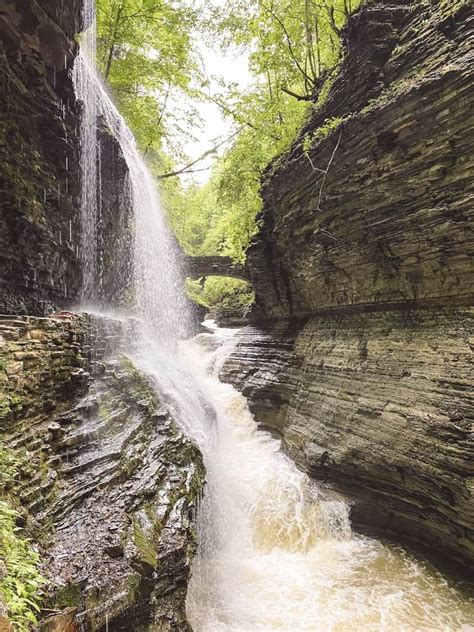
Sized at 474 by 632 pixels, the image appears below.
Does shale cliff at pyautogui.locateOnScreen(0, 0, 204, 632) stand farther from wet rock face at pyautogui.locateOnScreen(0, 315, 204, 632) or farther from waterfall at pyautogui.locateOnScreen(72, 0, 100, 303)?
waterfall at pyautogui.locateOnScreen(72, 0, 100, 303)

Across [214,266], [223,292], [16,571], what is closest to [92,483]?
[16,571]

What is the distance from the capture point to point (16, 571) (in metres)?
2.82

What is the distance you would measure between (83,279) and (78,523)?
7055 millimetres

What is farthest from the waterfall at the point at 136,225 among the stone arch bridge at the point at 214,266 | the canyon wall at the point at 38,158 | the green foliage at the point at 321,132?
the green foliage at the point at 321,132

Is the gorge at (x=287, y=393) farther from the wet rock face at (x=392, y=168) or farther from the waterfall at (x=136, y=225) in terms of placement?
the waterfall at (x=136, y=225)

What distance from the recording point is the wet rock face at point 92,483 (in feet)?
11.5

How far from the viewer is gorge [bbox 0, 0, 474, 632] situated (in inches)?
164

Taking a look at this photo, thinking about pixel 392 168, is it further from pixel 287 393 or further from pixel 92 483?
pixel 92 483

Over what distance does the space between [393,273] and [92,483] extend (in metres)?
6.89

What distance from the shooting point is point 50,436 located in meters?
4.62

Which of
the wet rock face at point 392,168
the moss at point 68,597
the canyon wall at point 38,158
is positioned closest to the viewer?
the moss at point 68,597

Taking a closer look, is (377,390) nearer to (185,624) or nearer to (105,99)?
(185,624)

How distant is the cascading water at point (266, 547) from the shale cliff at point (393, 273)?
2.36 ft

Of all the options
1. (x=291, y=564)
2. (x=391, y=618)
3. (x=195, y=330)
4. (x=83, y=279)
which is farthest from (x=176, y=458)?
(x=195, y=330)
